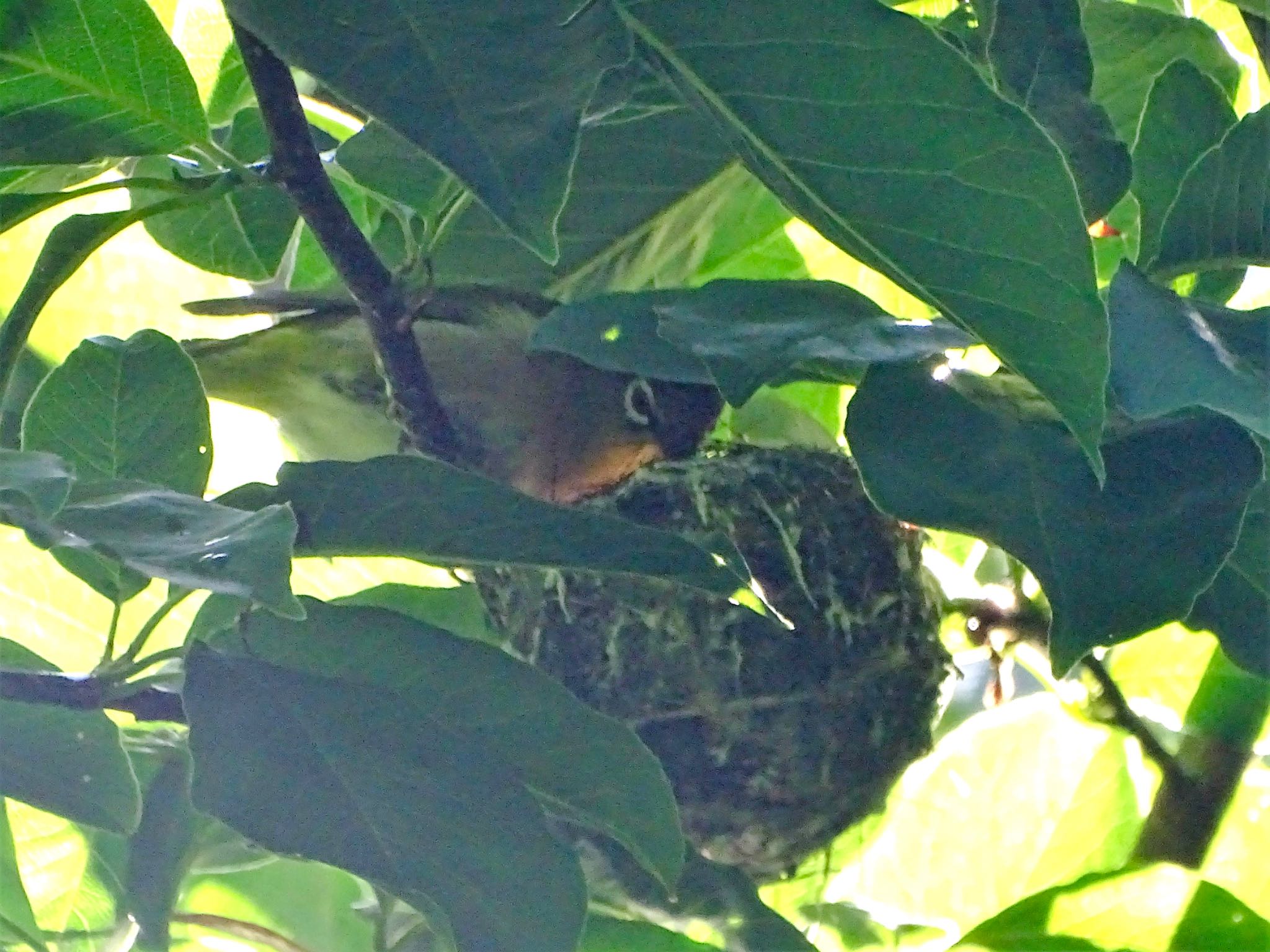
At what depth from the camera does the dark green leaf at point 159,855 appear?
3.33ft

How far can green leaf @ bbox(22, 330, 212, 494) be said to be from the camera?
0.90m

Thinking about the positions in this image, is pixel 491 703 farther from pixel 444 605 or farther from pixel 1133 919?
pixel 1133 919

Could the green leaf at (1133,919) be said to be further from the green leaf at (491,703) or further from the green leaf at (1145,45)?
the green leaf at (1145,45)

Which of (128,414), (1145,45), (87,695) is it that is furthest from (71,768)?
(1145,45)

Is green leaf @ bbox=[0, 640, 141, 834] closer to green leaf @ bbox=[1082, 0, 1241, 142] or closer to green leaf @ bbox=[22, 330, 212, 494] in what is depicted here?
green leaf @ bbox=[22, 330, 212, 494]

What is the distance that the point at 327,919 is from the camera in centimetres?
125

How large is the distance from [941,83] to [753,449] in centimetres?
77

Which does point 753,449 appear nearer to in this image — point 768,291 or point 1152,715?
point 1152,715

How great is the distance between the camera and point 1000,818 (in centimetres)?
133

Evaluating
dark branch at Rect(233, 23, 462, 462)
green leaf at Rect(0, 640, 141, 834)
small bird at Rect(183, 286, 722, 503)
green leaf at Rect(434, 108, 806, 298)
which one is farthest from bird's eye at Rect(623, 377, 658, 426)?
green leaf at Rect(0, 640, 141, 834)

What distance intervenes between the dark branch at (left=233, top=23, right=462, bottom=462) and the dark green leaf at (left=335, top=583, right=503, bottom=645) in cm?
14

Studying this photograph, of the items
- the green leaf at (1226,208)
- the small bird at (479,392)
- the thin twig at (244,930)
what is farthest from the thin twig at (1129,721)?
the thin twig at (244,930)

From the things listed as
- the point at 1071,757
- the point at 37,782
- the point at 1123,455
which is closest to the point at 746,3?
the point at 1123,455

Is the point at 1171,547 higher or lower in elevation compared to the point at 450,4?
lower
